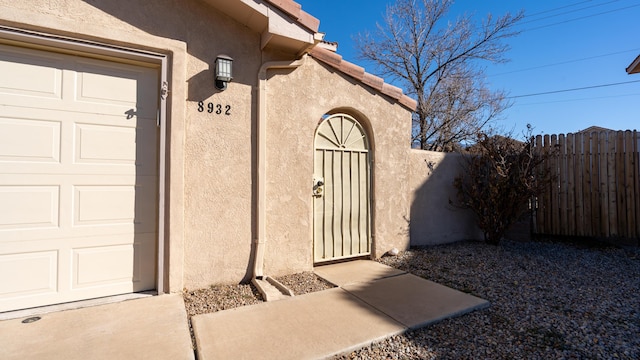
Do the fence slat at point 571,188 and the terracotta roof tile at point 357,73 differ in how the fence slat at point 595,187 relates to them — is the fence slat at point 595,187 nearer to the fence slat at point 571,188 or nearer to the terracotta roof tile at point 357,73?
the fence slat at point 571,188

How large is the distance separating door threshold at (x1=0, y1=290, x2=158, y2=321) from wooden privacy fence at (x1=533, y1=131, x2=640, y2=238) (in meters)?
8.63

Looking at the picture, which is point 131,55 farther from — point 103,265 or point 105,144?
point 103,265

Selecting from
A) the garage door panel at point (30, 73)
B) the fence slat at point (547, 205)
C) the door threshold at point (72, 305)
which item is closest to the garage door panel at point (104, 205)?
the door threshold at point (72, 305)

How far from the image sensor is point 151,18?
384 cm

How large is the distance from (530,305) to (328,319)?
261 centimetres

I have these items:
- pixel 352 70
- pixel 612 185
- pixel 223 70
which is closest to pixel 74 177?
pixel 223 70

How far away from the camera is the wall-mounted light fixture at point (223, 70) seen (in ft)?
13.4

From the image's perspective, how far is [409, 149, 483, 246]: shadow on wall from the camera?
658cm

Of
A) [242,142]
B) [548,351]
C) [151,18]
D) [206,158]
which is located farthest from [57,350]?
[548,351]

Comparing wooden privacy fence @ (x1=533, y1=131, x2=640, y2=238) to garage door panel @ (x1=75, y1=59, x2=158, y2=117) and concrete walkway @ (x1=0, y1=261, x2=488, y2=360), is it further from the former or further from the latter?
garage door panel @ (x1=75, y1=59, x2=158, y2=117)

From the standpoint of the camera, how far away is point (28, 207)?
3.39 meters

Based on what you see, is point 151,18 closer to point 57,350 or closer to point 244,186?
point 244,186

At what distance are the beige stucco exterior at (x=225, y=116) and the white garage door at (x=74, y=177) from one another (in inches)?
13.2

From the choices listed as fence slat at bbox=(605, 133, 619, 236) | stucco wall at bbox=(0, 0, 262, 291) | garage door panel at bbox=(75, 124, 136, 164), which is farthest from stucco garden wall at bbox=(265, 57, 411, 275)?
fence slat at bbox=(605, 133, 619, 236)
